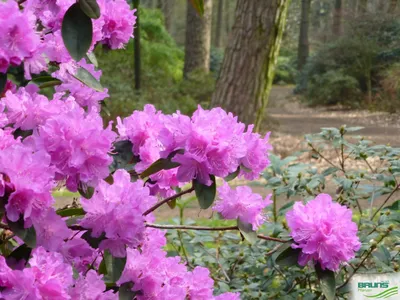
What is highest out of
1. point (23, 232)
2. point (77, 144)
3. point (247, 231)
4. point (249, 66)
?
point (77, 144)

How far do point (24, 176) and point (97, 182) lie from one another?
17 cm

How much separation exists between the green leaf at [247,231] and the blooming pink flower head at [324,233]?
0.27ft

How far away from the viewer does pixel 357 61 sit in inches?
576

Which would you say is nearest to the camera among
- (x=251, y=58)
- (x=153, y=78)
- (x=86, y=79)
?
(x=86, y=79)

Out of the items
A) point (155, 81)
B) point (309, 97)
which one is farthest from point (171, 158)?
point (309, 97)

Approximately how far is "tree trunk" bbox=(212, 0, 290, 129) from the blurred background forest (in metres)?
0.01

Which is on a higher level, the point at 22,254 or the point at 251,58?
the point at 22,254

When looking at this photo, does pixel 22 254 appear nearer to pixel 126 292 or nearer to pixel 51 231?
pixel 51 231

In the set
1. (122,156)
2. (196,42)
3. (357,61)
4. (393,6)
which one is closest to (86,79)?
(122,156)

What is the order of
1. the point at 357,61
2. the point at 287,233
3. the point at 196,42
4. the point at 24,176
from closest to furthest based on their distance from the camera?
the point at 24,176 < the point at 287,233 < the point at 196,42 < the point at 357,61

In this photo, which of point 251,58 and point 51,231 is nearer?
point 51,231

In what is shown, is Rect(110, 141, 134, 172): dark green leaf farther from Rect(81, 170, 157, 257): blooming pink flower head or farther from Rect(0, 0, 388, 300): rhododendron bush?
Rect(81, 170, 157, 257): blooming pink flower head

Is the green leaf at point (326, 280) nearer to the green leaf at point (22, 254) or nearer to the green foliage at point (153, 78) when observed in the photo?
the green leaf at point (22, 254)

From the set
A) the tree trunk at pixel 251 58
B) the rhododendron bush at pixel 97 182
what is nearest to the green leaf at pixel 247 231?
the rhododendron bush at pixel 97 182
